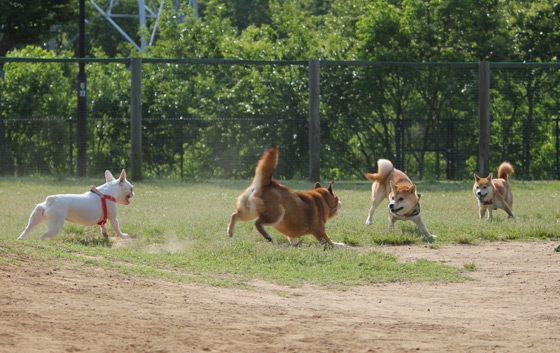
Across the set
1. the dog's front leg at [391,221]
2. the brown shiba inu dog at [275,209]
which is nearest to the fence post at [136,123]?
the dog's front leg at [391,221]

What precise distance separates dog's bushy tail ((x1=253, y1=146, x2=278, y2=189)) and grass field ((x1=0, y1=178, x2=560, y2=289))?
0.69 metres

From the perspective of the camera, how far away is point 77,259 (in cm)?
884

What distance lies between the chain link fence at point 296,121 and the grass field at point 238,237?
5.97 ft

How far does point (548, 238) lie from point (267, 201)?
12.8 feet

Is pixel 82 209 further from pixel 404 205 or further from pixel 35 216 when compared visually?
pixel 404 205

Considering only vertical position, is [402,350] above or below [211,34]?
below

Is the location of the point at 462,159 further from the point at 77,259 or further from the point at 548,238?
the point at 77,259

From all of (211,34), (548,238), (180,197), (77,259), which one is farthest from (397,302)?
(211,34)

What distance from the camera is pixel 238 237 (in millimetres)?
11344

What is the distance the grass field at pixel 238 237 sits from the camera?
9016 millimetres

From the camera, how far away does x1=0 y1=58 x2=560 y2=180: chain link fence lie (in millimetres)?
20531

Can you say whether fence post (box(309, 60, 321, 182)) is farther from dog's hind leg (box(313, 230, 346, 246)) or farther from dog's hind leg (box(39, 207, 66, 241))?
dog's hind leg (box(39, 207, 66, 241))

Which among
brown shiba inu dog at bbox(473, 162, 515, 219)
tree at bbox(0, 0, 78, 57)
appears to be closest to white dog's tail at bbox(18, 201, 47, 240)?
brown shiba inu dog at bbox(473, 162, 515, 219)

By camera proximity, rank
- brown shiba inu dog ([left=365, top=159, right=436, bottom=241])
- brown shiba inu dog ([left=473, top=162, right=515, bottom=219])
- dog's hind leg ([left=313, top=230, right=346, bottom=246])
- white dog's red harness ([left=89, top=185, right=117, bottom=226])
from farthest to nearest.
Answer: brown shiba inu dog ([left=473, top=162, right=515, bottom=219]) → brown shiba inu dog ([left=365, top=159, right=436, bottom=241]) → white dog's red harness ([left=89, top=185, right=117, bottom=226]) → dog's hind leg ([left=313, top=230, right=346, bottom=246])
